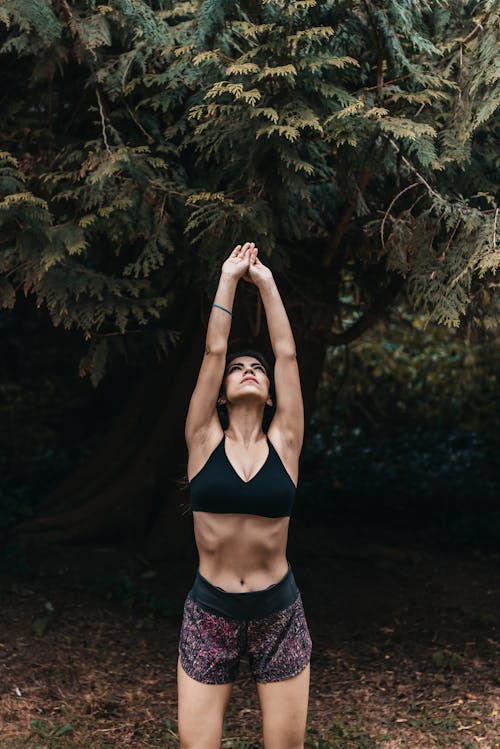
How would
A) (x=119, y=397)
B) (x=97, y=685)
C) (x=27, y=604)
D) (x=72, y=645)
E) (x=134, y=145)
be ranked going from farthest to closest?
(x=119, y=397)
(x=27, y=604)
(x=72, y=645)
(x=97, y=685)
(x=134, y=145)

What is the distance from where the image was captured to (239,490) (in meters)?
3.92

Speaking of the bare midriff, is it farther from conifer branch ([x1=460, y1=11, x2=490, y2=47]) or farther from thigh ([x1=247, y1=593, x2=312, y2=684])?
conifer branch ([x1=460, y1=11, x2=490, y2=47])

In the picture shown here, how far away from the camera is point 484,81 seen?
468 centimetres

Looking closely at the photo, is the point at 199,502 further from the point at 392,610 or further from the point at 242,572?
the point at 392,610

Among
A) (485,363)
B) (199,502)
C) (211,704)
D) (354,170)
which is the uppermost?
(354,170)

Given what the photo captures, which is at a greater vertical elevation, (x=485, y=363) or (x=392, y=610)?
(x=485, y=363)

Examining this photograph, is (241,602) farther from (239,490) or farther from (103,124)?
(103,124)

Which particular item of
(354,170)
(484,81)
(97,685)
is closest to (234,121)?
(354,170)

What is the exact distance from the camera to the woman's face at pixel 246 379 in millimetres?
4059

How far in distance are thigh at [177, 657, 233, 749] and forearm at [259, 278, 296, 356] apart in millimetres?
1406

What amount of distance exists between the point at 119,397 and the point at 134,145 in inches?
173

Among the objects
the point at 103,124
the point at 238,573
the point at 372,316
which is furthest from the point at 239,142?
the point at 238,573

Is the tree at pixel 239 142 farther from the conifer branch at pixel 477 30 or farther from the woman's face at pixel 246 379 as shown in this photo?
the woman's face at pixel 246 379

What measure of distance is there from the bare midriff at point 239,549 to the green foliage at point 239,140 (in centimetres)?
140
